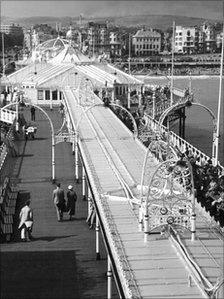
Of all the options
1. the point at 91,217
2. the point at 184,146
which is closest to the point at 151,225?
the point at 91,217

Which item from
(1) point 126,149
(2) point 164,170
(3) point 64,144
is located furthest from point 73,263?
(3) point 64,144

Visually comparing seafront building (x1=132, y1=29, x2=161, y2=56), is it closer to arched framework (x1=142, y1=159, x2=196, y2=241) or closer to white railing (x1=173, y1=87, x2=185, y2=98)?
white railing (x1=173, y1=87, x2=185, y2=98)

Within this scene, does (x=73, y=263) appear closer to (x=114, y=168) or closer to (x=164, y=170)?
(x=164, y=170)

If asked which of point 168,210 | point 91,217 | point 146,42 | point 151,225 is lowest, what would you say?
point 91,217

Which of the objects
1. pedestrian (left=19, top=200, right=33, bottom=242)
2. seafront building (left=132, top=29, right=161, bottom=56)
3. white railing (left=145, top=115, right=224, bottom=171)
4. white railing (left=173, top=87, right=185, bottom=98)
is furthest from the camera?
seafront building (left=132, top=29, right=161, bottom=56)

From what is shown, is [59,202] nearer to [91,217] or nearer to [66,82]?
[91,217]

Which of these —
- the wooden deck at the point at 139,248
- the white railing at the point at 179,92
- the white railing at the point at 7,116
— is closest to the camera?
the wooden deck at the point at 139,248

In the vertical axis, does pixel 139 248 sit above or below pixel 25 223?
above

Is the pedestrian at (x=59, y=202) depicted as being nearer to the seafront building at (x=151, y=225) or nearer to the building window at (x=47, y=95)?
the seafront building at (x=151, y=225)

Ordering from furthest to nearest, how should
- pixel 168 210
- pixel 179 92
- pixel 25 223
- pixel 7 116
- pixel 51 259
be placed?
pixel 179 92
pixel 7 116
pixel 25 223
pixel 51 259
pixel 168 210

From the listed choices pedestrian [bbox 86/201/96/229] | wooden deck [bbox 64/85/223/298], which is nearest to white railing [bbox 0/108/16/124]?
wooden deck [bbox 64/85/223/298]

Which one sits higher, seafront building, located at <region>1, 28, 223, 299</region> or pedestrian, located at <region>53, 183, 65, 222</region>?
seafront building, located at <region>1, 28, 223, 299</region>

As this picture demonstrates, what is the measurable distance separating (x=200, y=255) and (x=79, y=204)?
256 inches

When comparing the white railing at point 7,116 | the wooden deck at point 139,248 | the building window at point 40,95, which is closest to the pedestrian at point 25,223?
the wooden deck at point 139,248
